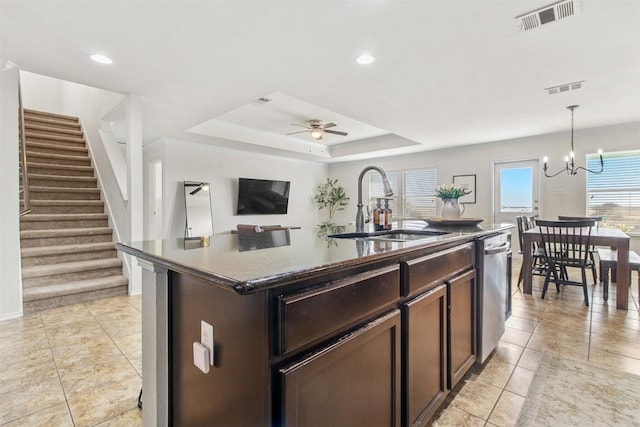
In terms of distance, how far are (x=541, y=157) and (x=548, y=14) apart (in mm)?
4306

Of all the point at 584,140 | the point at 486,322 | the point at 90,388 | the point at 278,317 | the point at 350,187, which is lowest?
the point at 90,388

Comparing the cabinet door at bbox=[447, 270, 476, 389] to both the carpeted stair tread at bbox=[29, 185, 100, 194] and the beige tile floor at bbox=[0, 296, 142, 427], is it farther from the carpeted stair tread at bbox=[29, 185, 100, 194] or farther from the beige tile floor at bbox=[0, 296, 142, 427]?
the carpeted stair tread at bbox=[29, 185, 100, 194]

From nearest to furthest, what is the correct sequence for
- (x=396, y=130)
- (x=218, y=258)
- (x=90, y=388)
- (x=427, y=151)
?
(x=218, y=258), (x=90, y=388), (x=396, y=130), (x=427, y=151)

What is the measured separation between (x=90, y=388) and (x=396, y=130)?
4.90 meters

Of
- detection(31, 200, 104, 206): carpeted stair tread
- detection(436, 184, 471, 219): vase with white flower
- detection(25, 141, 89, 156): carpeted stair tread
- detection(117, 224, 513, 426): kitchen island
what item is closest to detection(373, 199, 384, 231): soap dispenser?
detection(436, 184, 471, 219): vase with white flower

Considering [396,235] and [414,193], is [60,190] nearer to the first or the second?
[396,235]

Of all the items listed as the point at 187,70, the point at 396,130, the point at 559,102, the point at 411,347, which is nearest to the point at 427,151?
the point at 396,130

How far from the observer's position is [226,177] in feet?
21.3

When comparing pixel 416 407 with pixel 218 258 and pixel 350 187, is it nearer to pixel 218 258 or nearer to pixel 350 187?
pixel 218 258

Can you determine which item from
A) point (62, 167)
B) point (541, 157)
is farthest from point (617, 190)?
point (62, 167)

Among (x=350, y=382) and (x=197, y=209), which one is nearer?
(x=350, y=382)

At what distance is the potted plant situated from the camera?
27.1ft

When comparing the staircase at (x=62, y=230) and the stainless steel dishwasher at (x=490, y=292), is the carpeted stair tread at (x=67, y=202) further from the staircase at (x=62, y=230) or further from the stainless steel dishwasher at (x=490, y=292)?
the stainless steel dishwasher at (x=490, y=292)

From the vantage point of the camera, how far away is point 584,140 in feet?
17.3
